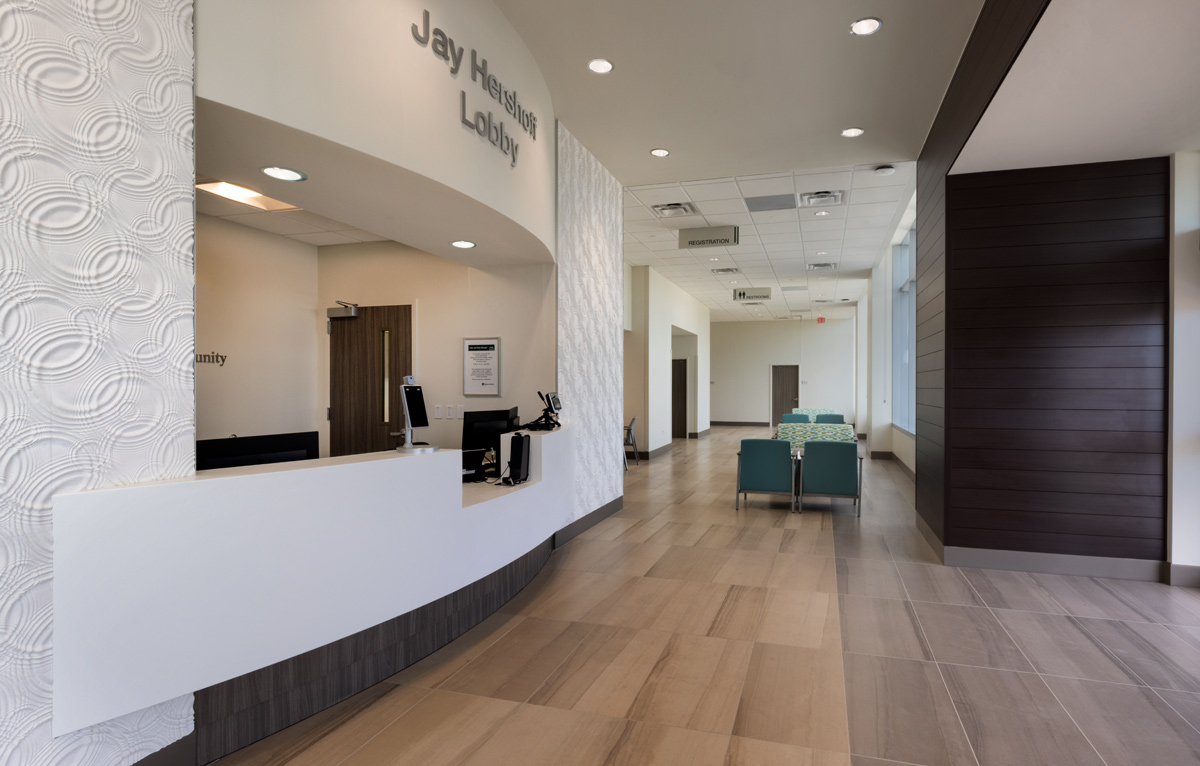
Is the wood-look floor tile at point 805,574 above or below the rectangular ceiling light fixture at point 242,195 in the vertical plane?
below

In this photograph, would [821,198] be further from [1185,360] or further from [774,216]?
[1185,360]

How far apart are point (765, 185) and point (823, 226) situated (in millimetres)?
2275

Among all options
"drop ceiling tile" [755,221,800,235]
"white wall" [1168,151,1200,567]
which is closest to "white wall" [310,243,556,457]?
"drop ceiling tile" [755,221,800,235]

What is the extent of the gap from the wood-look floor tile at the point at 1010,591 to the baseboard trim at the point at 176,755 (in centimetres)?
458

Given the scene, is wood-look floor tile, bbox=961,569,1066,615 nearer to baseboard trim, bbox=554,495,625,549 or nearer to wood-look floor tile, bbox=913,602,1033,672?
wood-look floor tile, bbox=913,602,1033,672

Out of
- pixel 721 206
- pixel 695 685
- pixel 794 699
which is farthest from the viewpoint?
pixel 721 206

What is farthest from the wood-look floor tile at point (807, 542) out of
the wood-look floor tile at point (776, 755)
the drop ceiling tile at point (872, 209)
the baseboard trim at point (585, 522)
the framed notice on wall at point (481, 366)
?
the drop ceiling tile at point (872, 209)

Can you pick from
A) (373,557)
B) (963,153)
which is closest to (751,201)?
(963,153)

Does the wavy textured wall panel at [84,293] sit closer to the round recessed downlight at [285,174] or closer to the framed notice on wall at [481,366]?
the round recessed downlight at [285,174]

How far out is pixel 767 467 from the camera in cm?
782

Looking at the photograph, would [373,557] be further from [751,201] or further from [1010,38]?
[751,201]

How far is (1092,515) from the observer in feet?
16.4

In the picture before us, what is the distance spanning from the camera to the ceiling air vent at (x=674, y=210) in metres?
8.22

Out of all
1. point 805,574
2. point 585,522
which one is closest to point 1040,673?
point 805,574
